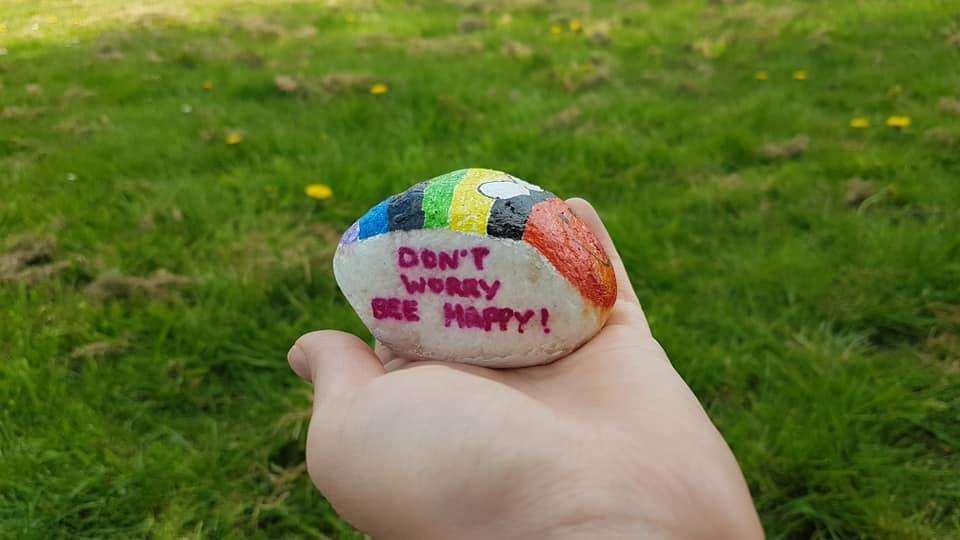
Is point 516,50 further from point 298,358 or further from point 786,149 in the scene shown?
point 298,358

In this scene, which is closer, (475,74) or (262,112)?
(262,112)

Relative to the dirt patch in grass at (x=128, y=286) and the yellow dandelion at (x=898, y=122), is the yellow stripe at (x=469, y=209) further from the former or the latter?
the yellow dandelion at (x=898, y=122)

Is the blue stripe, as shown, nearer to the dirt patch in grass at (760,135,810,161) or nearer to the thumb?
the thumb

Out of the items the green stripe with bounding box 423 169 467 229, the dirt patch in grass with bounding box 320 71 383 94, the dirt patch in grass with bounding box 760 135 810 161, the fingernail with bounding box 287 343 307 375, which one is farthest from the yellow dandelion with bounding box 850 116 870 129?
the fingernail with bounding box 287 343 307 375

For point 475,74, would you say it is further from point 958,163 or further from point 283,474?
point 283,474

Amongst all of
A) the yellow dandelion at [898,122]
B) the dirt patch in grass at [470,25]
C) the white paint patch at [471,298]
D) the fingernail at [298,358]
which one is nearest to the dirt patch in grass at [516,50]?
the dirt patch in grass at [470,25]

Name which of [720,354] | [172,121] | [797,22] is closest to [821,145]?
[720,354]

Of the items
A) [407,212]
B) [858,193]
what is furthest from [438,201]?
[858,193]
